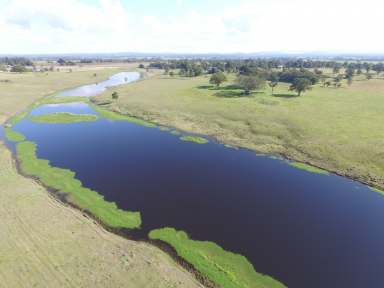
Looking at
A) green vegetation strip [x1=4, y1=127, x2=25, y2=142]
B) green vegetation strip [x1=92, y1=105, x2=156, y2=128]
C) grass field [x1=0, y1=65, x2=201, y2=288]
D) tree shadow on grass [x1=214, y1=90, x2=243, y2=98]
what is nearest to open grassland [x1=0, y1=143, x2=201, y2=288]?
grass field [x1=0, y1=65, x2=201, y2=288]

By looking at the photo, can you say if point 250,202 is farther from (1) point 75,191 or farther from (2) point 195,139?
(2) point 195,139

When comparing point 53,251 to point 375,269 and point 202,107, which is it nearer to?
point 375,269

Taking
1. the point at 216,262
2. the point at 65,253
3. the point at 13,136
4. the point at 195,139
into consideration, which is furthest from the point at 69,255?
the point at 13,136

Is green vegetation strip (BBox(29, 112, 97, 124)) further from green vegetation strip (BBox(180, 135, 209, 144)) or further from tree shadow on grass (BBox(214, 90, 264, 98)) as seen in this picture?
tree shadow on grass (BBox(214, 90, 264, 98))

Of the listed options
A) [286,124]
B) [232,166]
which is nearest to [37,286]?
[232,166]

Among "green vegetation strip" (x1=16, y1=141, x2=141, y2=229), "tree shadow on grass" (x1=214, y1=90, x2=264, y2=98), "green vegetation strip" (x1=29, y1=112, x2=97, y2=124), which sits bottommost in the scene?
"tree shadow on grass" (x1=214, y1=90, x2=264, y2=98)

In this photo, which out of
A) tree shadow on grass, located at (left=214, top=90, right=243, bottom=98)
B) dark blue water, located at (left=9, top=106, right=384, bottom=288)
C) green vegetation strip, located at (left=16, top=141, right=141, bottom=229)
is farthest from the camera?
tree shadow on grass, located at (left=214, top=90, right=243, bottom=98)
